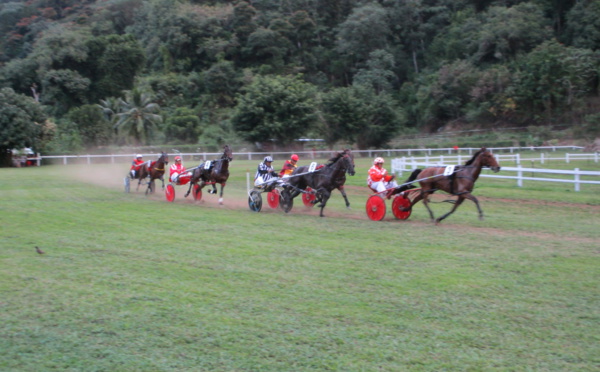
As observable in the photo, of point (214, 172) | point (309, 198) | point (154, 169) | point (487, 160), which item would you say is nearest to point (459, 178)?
point (487, 160)

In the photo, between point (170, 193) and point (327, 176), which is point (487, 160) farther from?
point (170, 193)

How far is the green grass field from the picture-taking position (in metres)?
5.34

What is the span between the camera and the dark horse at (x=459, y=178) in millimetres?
12930

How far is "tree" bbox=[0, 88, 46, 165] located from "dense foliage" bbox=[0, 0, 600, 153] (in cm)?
231

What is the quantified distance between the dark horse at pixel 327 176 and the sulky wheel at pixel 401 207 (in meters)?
1.29

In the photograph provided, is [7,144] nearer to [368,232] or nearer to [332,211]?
[332,211]

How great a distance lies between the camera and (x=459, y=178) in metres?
13.1

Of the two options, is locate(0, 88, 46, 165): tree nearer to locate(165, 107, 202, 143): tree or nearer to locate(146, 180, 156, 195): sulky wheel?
locate(165, 107, 202, 143): tree

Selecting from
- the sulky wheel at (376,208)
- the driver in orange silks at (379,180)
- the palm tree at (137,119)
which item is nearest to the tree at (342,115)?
the palm tree at (137,119)

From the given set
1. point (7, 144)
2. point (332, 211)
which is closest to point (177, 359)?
point (332, 211)

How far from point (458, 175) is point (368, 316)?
754 cm

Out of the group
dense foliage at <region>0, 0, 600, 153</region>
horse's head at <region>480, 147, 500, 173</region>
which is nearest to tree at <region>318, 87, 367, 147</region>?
dense foliage at <region>0, 0, 600, 153</region>

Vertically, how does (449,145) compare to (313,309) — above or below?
above

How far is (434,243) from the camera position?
10.6 m
